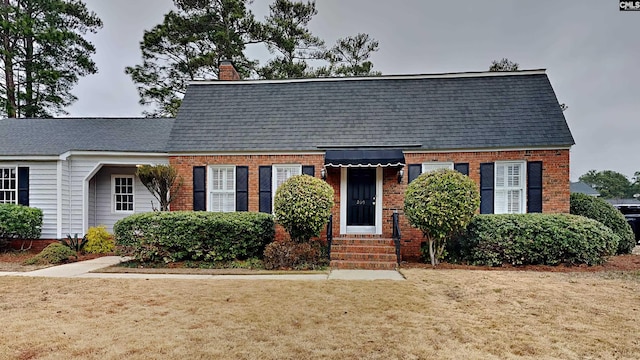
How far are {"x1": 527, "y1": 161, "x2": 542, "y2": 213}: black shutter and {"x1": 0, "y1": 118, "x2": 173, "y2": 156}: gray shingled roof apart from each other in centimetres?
1255

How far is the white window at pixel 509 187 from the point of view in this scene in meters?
11.6

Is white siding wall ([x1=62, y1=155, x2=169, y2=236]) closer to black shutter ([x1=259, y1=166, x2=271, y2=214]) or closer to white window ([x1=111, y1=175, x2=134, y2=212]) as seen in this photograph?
→ white window ([x1=111, y1=175, x2=134, y2=212])

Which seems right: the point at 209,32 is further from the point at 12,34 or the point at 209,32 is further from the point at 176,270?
the point at 176,270

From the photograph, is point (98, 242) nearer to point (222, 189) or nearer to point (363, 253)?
point (222, 189)

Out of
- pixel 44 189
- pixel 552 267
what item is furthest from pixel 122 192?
pixel 552 267

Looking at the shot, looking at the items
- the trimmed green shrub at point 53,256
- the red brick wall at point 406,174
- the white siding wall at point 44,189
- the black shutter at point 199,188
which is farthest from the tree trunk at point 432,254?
the white siding wall at point 44,189

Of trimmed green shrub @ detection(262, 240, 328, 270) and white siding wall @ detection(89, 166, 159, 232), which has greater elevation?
white siding wall @ detection(89, 166, 159, 232)

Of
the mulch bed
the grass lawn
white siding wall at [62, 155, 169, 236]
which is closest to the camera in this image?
the grass lawn

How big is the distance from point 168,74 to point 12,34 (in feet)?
32.1

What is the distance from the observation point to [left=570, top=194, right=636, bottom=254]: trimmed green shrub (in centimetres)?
1195

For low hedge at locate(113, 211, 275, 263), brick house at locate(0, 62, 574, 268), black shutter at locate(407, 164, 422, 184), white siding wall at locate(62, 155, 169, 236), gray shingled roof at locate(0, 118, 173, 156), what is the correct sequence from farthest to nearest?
gray shingled roof at locate(0, 118, 173, 156), white siding wall at locate(62, 155, 169, 236), black shutter at locate(407, 164, 422, 184), brick house at locate(0, 62, 574, 268), low hedge at locate(113, 211, 275, 263)

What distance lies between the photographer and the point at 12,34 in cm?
2344

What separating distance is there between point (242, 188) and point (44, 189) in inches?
273

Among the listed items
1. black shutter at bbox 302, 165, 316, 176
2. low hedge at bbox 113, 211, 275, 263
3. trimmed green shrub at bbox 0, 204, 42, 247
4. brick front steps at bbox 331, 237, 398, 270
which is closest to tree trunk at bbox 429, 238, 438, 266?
brick front steps at bbox 331, 237, 398, 270
